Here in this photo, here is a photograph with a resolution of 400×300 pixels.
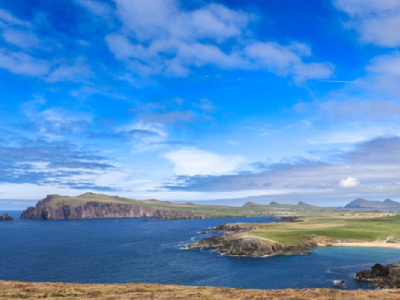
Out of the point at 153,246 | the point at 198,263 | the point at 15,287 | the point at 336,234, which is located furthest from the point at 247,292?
the point at 336,234

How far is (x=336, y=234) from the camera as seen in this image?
164875 millimetres

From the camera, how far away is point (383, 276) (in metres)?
80.6

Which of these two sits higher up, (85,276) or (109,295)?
(109,295)

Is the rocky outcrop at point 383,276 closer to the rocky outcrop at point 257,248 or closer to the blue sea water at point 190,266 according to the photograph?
the blue sea water at point 190,266

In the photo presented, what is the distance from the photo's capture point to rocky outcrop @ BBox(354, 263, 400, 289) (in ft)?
247

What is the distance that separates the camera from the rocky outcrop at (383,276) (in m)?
75.4

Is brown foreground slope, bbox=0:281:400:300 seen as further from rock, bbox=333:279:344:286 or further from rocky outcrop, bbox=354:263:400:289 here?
rock, bbox=333:279:344:286

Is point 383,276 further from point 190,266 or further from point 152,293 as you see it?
point 152,293

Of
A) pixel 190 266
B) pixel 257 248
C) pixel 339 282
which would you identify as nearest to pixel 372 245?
pixel 257 248

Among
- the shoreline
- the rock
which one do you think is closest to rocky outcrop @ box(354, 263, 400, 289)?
the rock

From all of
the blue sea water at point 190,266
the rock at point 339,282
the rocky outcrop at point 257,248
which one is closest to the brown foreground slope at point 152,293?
the rock at point 339,282

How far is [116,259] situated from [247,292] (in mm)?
80349

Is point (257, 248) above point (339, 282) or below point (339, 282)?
above

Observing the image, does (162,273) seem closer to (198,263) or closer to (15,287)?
(198,263)
